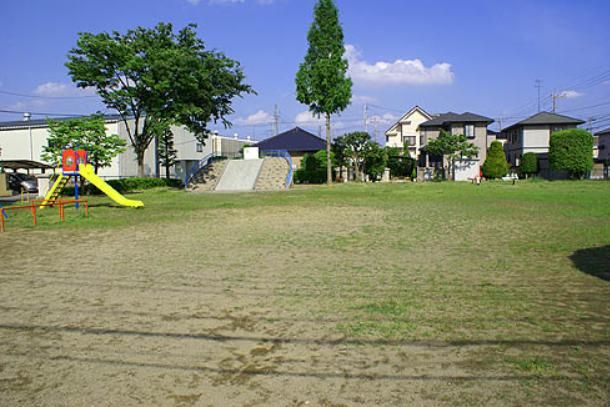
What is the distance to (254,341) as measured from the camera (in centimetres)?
389

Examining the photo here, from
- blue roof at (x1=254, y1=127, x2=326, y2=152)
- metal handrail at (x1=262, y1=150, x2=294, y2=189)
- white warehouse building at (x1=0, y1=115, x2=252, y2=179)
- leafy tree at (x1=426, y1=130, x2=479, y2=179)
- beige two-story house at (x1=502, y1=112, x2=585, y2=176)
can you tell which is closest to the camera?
metal handrail at (x1=262, y1=150, x2=294, y2=189)

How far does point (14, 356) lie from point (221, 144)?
Result: 2227 inches

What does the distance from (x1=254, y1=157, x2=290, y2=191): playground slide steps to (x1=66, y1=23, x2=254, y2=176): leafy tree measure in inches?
224

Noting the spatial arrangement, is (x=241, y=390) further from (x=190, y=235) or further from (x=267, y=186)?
(x=267, y=186)

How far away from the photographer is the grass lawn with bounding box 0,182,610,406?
9.93 ft

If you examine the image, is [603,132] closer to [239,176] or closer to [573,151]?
[573,151]

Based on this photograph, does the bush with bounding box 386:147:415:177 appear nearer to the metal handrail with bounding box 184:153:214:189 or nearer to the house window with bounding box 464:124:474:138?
the house window with bounding box 464:124:474:138

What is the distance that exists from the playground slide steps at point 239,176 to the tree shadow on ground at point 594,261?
76.3 ft

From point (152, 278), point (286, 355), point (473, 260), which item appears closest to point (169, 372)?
point (286, 355)

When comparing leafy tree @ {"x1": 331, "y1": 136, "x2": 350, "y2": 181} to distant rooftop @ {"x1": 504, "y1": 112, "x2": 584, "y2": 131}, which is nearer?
leafy tree @ {"x1": 331, "y1": 136, "x2": 350, "y2": 181}

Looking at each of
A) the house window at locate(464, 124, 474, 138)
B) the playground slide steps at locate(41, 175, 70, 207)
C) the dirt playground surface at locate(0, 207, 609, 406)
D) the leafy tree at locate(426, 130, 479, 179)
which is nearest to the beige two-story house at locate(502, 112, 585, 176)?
the house window at locate(464, 124, 474, 138)

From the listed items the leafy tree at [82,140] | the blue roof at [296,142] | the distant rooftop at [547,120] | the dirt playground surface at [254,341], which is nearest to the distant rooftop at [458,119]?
the distant rooftop at [547,120]

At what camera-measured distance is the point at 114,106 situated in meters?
27.5

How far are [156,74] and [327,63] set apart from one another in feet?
36.0
